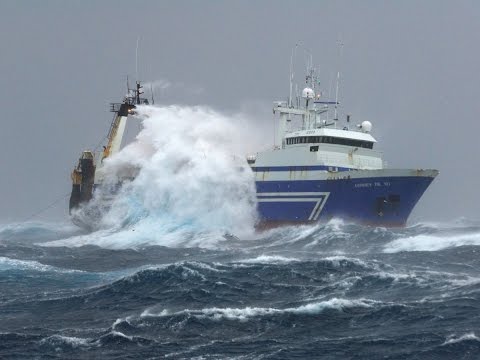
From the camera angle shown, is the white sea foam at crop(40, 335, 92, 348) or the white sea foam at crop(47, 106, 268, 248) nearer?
the white sea foam at crop(40, 335, 92, 348)

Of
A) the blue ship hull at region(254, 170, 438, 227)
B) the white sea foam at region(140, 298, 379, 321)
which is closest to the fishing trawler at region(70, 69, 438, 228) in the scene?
the blue ship hull at region(254, 170, 438, 227)

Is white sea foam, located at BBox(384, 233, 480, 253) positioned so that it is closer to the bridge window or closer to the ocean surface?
the ocean surface

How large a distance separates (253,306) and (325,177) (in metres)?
30.3

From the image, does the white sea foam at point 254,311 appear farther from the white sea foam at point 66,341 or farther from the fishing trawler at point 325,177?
the fishing trawler at point 325,177

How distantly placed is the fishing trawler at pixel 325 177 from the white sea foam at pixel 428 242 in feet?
27.7

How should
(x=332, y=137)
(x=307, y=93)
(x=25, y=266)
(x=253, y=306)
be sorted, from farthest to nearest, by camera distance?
(x=307, y=93) < (x=332, y=137) < (x=25, y=266) < (x=253, y=306)

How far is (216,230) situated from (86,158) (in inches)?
997

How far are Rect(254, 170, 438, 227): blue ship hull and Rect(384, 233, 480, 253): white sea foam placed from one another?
26.9 ft

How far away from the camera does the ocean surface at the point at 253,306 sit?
747 inches

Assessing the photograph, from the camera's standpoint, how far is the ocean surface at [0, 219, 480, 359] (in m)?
19.0

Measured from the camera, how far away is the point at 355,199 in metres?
52.2

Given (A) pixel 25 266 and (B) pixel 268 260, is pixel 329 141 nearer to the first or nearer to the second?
(B) pixel 268 260

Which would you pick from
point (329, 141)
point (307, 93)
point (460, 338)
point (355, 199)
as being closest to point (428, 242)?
point (355, 199)

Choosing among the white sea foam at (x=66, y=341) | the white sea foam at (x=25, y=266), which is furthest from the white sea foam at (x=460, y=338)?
the white sea foam at (x=25, y=266)
